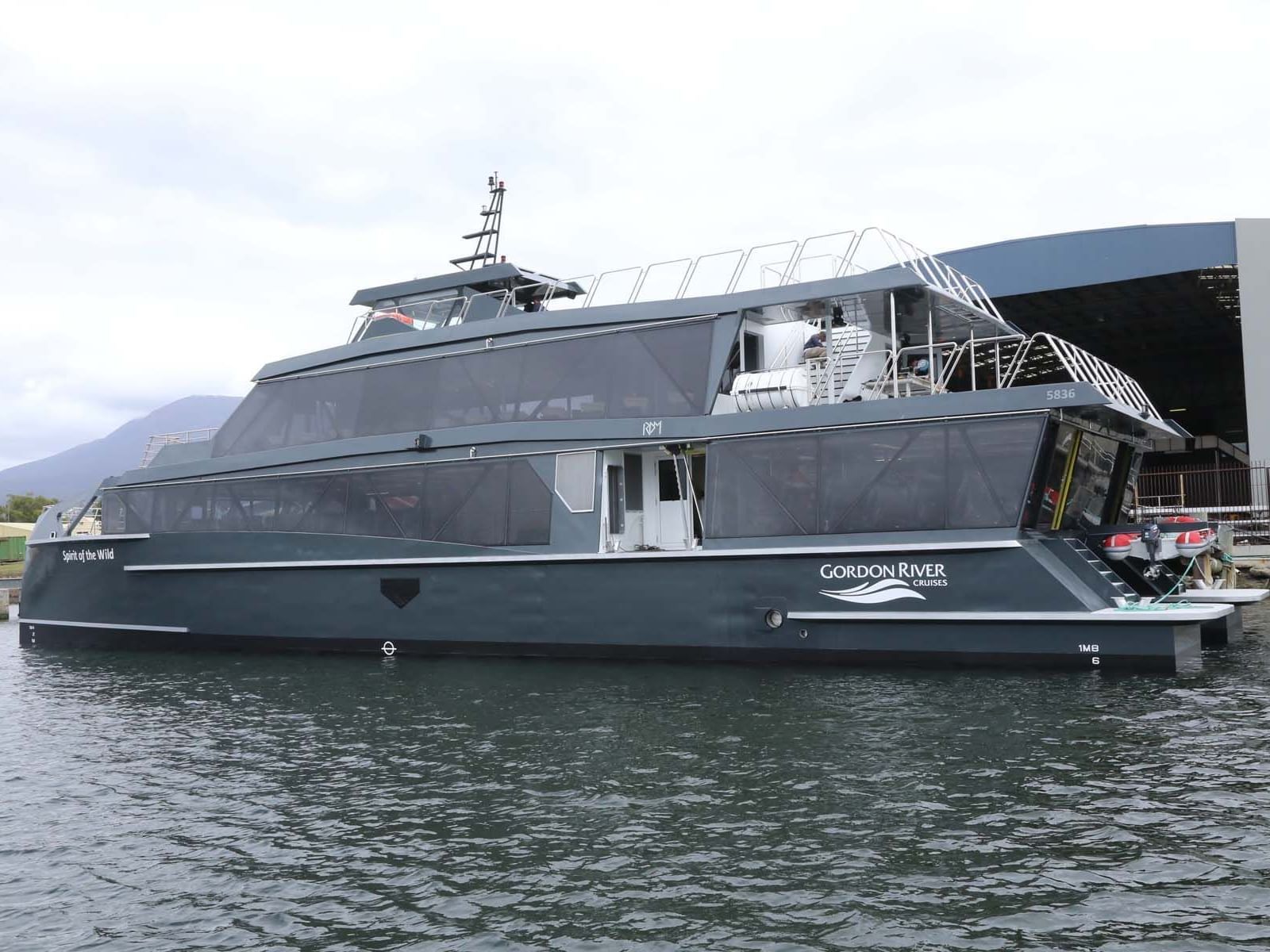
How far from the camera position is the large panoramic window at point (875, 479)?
12.4m

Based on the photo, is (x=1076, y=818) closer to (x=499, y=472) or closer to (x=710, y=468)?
(x=710, y=468)

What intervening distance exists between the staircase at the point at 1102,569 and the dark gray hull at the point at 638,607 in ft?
1.04

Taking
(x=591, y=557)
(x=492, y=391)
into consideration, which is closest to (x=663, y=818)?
(x=591, y=557)

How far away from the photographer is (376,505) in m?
16.5

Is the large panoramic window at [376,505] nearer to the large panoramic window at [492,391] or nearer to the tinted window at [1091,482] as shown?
the large panoramic window at [492,391]

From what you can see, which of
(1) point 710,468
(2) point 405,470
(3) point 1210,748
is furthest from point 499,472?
(3) point 1210,748

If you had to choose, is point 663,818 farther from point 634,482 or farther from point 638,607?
point 634,482

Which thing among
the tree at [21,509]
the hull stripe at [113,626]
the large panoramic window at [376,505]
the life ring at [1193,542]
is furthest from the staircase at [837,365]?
the tree at [21,509]

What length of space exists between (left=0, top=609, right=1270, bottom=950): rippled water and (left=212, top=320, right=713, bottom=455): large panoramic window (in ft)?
15.2

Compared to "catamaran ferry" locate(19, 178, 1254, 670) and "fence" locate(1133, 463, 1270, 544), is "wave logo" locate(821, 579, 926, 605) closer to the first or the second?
"catamaran ferry" locate(19, 178, 1254, 670)

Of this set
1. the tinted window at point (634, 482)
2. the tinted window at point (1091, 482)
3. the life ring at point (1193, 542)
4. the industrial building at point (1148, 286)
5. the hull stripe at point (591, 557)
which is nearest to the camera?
the hull stripe at point (591, 557)

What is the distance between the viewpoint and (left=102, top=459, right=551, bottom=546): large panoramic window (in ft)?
50.6

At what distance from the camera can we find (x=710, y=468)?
1439 cm

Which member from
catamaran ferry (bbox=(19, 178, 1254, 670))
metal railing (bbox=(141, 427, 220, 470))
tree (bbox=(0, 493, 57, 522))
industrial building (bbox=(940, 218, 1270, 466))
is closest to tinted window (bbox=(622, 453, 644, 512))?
catamaran ferry (bbox=(19, 178, 1254, 670))
